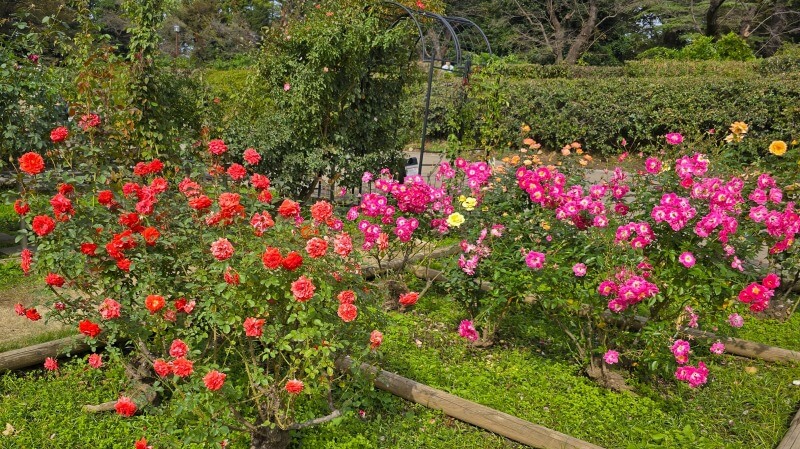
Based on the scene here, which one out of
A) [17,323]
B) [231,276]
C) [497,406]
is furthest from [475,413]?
[17,323]

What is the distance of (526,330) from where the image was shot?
13.9ft

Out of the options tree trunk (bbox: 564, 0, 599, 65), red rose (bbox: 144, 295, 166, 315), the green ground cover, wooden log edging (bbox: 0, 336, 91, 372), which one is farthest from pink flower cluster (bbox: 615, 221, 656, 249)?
tree trunk (bbox: 564, 0, 599, 65)

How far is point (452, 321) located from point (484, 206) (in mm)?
898

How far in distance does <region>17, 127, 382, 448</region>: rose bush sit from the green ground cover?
224 mm

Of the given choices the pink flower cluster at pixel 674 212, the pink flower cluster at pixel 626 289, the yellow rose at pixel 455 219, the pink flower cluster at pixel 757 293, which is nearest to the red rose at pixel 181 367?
the pink flower cluster at pixel 626 289

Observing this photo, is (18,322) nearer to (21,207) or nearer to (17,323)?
(17,323)

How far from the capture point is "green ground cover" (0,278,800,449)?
290 cm

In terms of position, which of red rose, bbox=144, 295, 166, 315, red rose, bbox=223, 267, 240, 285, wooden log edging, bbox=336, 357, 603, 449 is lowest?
wooden log edging, bbox=336, 357, 603, 449

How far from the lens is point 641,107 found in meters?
14.3

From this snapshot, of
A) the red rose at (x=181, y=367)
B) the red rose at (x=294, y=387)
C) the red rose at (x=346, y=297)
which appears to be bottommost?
the red rose at (x=294, y=387)

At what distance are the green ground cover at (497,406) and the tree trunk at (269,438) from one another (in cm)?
20

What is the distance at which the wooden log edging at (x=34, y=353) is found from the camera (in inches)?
128

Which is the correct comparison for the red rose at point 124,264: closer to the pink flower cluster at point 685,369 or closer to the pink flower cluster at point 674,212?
the pink flower cluster at point 674,212

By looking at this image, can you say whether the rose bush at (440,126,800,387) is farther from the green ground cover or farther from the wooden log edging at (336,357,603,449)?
the wooden log edging at (336,357,603,449)
